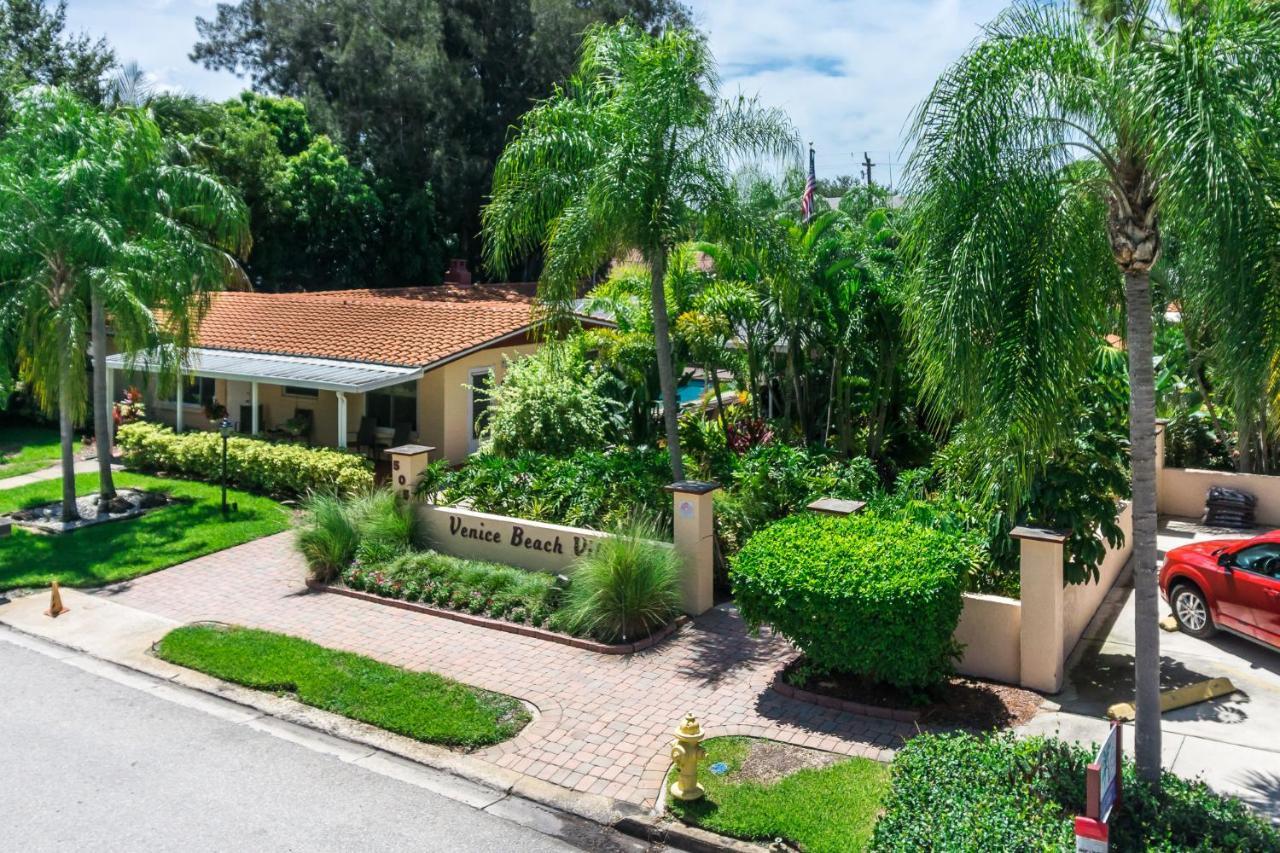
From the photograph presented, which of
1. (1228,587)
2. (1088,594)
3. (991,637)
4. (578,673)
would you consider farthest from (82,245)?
(1228,587)

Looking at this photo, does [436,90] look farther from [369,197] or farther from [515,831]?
[515,831]

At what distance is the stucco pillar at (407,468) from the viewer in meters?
14.6

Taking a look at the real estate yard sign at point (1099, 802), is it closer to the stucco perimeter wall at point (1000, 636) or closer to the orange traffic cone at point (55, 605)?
the stucco perimeter wall at point (1000, 636)

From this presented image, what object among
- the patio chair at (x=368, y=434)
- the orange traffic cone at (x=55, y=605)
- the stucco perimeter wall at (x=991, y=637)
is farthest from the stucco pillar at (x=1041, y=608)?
the patio chair at (x=368, y=434)

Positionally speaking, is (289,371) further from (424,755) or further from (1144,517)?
(1144,517)

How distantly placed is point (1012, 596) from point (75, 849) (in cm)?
844

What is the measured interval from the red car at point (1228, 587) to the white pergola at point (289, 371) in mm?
12573

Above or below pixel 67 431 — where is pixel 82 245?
above

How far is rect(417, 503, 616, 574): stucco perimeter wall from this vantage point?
13148 millimetres

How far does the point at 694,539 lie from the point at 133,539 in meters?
9.35

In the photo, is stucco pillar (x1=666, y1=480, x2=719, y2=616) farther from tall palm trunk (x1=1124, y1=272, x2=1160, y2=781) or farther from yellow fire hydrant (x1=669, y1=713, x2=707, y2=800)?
tall palm trunk (x1=1124, y1=272, x2=1160, y2=781)

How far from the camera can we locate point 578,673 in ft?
34.8

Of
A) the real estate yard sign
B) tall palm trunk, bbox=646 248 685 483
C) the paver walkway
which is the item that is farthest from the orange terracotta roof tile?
the real estate yard sign

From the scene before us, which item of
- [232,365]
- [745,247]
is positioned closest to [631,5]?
[232,365]
